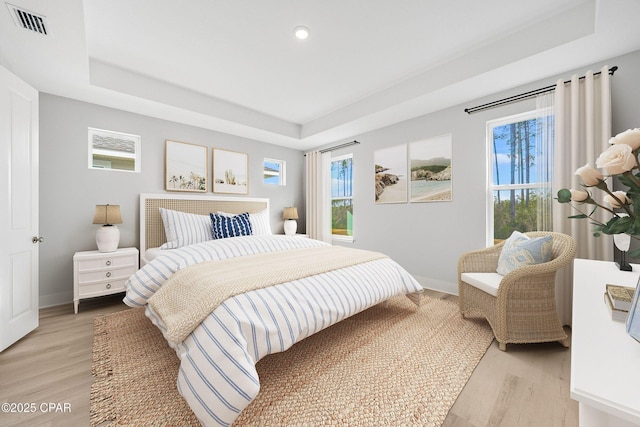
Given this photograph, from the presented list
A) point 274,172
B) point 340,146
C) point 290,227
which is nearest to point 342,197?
point 340,146

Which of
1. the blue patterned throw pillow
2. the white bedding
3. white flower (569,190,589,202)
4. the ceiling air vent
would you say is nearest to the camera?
white flower (569,190,589,202)

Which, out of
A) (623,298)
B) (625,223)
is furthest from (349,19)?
(623,298)

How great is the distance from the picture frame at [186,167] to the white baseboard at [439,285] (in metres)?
3.40

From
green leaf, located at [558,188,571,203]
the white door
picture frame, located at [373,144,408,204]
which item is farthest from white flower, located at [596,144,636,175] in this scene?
the white door

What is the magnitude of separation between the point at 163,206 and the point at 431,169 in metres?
3.62

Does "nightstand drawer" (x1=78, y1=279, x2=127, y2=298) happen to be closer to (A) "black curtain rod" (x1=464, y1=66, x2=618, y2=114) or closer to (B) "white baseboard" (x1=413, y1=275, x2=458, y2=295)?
(B) "white baseboard" (x1=413, y1=275, x2=458, y2=295)

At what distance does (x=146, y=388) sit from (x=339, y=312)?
1248 mm

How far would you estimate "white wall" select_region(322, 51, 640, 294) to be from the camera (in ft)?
7.36

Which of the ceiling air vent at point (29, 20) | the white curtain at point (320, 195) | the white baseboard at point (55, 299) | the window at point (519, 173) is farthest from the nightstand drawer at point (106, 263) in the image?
the window at point (519, 173)

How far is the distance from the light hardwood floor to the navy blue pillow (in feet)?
4.81

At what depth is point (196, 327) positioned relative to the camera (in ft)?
4.64

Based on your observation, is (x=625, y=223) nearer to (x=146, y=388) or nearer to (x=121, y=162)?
(x=146, y=388)

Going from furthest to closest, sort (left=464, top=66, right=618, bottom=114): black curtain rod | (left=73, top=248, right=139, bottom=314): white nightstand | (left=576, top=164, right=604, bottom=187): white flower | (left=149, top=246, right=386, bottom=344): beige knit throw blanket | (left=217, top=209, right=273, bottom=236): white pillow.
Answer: (left=217, top=209, right=273, bottom=236): white pillow < (left=73, top=248, right=139, bottom=314): white nightstand < (left=464, top=66, right=618, bottom=114): black curtain rod < (left=149, top=246, right=386, bottom=344): beige knit throw blanket < (left=576, top=164, right=604, bottom=187): white flower

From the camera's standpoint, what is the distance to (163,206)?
346cm
